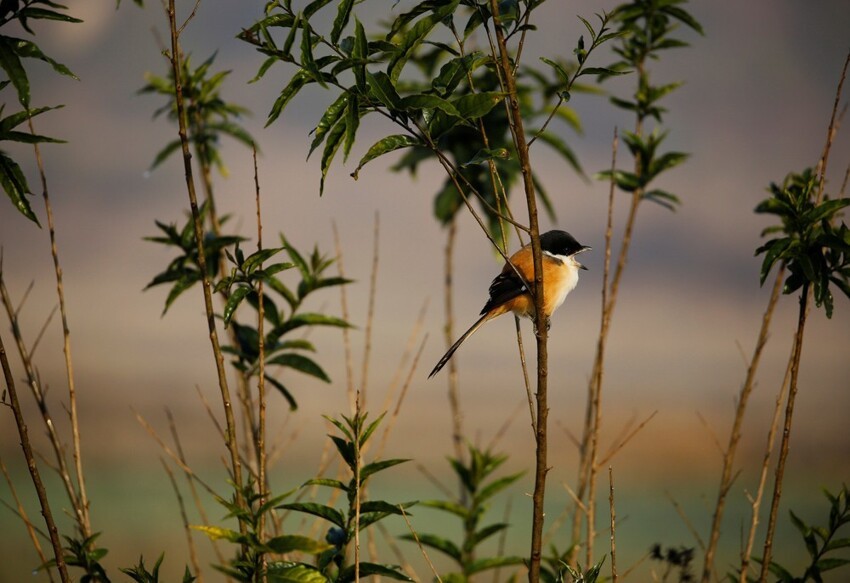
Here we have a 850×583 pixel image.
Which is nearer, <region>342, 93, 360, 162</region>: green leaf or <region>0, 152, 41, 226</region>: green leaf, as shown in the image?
<region>342, 93, 360, 162</region>: green leaf

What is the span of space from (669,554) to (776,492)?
56cm

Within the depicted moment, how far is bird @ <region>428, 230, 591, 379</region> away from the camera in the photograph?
324 centimetres

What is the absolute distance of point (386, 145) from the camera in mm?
2023

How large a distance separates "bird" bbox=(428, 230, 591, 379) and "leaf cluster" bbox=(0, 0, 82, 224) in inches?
60.4

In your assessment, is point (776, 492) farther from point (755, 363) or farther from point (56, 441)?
point (56, 441)

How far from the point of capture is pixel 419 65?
498cm

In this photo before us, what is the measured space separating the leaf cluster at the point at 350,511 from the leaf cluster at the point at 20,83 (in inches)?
39.6

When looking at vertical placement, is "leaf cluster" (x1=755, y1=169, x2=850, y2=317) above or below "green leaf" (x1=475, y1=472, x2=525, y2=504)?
above

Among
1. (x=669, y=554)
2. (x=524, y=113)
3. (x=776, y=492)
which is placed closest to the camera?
(x=776, y=492)

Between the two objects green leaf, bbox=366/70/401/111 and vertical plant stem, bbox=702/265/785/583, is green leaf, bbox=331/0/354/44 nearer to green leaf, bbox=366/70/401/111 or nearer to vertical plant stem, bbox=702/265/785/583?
green leaf, bbox=366/70/401/111

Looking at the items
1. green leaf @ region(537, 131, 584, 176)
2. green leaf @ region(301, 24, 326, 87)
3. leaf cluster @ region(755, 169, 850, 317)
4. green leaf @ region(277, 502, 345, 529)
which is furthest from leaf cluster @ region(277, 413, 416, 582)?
green leaf @ region(537, 131, 584, 176)

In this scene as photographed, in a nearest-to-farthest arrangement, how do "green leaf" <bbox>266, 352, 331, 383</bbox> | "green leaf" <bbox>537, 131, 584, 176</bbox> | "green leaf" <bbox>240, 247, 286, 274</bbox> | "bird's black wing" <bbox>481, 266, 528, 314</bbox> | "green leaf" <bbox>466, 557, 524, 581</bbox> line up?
1. "green leaf" <bbox>240, 247, 286, 274</bbox>
2. "green leaf" <bbox>466, 557, 524, 581</bbox>
3. "green leaf" <bbox>266, 352, 331, 383</bbox>
4. "bird's black wing" <bbox>481, 266, 528, 314</bbox>
5. "green leaf" <bbox>537, 131, 584, 176</bbox>

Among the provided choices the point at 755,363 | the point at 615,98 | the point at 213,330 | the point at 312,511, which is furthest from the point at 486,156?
the point at 615,98

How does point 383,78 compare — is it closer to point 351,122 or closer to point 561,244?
point 351,122
